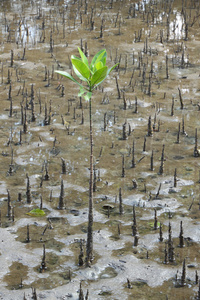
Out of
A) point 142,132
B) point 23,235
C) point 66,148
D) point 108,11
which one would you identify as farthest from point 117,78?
point 23,235

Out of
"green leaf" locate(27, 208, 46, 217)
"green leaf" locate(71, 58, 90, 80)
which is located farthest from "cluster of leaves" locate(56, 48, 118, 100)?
"green leaf" locate(27, 208, 46, 217)

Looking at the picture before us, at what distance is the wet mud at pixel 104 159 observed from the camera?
4629 mm

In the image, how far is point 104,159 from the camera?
6895 millimetres

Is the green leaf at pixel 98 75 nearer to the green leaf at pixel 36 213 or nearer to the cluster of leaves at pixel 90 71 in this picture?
the cluster of leaves at pixel 90 71

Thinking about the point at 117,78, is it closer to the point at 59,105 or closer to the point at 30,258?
the point at 59,105

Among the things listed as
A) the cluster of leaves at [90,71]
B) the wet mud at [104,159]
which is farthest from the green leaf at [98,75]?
the wet mud at [104,159]

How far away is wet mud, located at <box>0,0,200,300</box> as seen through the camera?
4.63 metres

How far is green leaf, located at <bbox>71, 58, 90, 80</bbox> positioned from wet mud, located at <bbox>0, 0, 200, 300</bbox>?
5.40ft

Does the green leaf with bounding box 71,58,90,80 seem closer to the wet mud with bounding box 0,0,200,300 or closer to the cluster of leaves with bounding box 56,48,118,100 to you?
the cluster of leaves with bounding box 56,48,118,100

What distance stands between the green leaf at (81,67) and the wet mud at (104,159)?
1.65m

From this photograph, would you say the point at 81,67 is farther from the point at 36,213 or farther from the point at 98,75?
the point at 36,213

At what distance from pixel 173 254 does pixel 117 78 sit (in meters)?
5.21

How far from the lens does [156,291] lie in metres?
4.40

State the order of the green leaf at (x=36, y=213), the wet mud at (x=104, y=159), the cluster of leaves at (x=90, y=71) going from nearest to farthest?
the cluster of leaves at (x=90, y=71) → the wet mud at (x=104, y=159) → the green leaf at (x=36, y=213)
